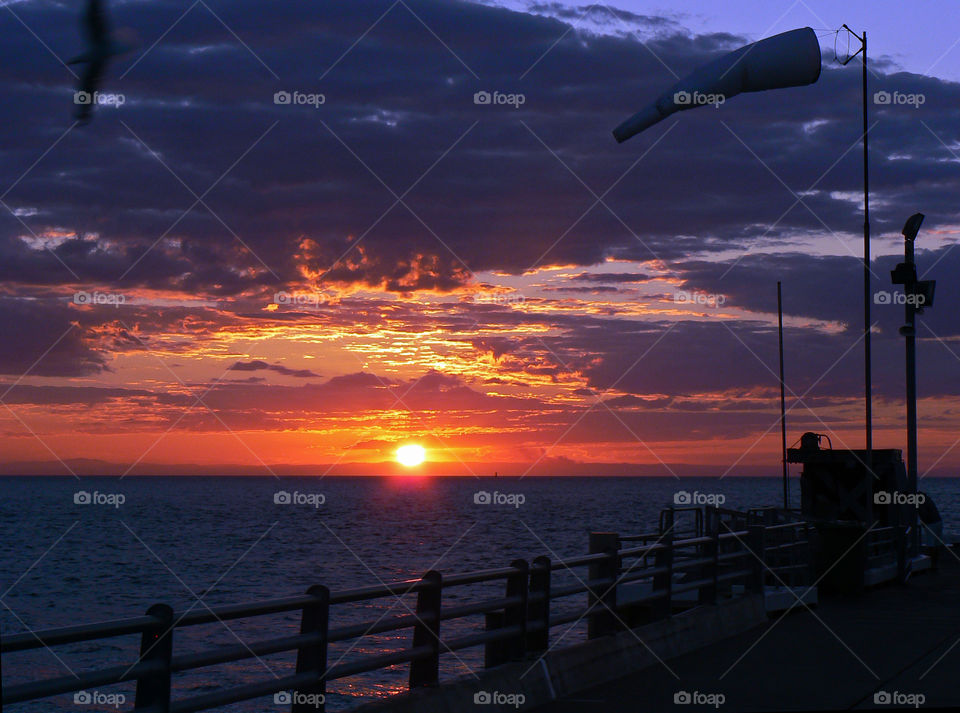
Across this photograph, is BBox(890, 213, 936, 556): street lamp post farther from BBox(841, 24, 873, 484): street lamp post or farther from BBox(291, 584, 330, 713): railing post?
BBox(291, 584, 330, 713): railing post

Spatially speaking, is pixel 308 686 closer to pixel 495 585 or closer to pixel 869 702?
pixel 869 702

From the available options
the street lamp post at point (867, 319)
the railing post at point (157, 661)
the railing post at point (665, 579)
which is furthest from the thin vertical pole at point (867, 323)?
the railing post at point (157, 661)

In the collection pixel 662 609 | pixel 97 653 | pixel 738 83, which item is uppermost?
pixel 738 83

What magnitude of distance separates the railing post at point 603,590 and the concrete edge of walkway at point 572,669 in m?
0.21

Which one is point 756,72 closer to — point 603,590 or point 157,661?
point 603,590

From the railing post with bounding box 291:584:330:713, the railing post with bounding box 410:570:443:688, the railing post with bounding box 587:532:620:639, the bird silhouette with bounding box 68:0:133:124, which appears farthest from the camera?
the railing post with bounding box 587:532:620:639

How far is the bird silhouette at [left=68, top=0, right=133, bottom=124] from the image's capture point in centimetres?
657

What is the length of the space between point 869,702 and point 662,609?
14.3ft

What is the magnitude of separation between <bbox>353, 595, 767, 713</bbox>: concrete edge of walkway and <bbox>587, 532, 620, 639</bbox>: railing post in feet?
0.69

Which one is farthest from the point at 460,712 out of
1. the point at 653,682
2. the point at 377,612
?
the point at 377,612

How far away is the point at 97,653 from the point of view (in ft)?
121

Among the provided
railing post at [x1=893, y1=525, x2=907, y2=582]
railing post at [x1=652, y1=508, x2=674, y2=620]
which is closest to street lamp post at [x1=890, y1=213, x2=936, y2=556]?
railing post at [x1=893, y1=525, x2=907, y2=582]

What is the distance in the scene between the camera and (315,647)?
9094 millimetres

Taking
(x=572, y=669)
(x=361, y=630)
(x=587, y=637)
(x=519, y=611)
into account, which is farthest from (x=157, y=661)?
(x=587, y=637)
